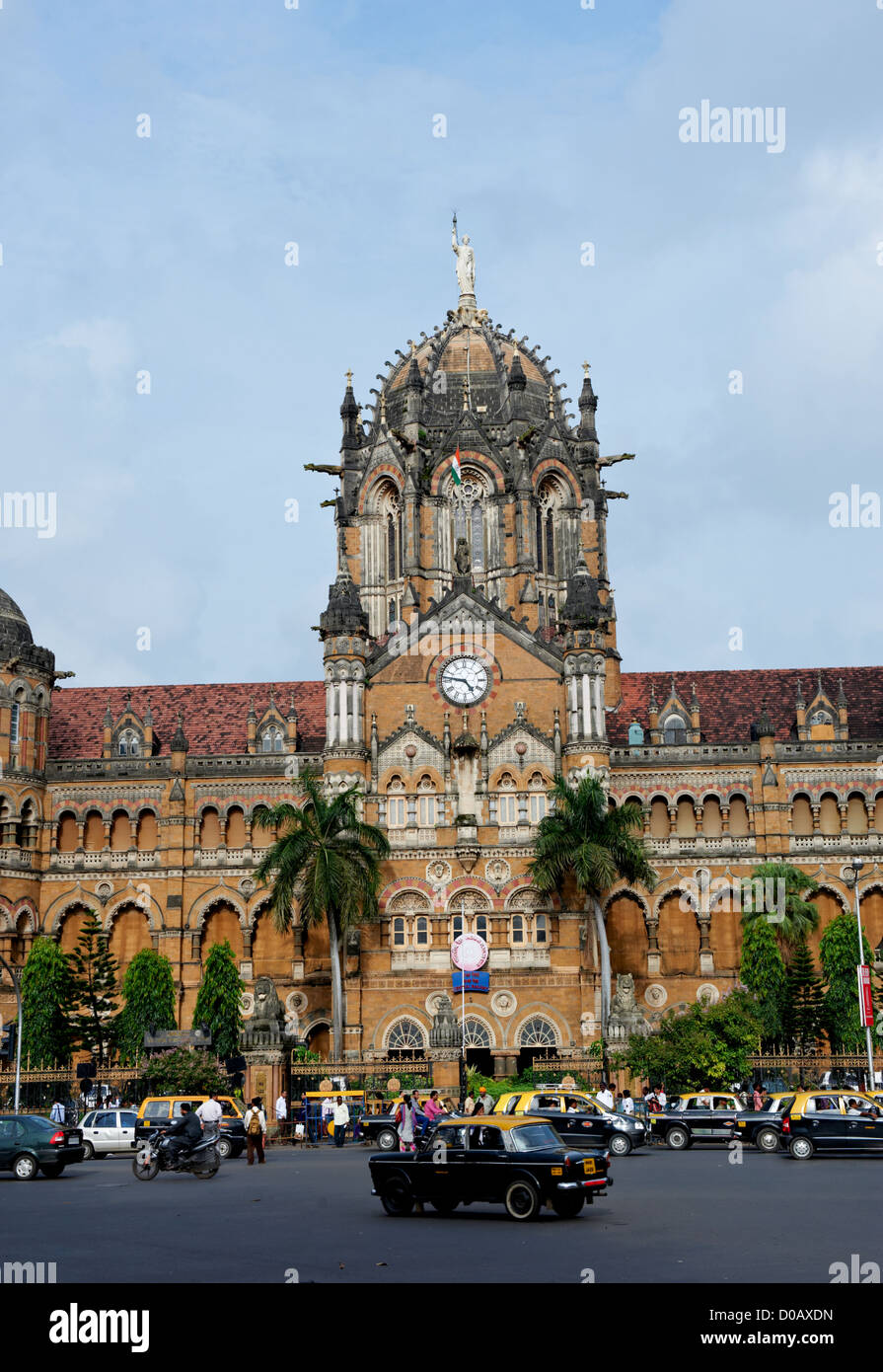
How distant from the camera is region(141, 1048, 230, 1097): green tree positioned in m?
53.3

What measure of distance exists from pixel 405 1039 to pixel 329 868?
9.59 meters

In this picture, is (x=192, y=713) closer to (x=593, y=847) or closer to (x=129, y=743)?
(x=129, y=743)

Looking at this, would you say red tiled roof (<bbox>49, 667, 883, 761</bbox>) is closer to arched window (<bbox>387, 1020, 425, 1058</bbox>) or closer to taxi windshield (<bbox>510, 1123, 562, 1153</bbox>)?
arched window (<bbox>387, 1020, 425, 1058</bbox>)

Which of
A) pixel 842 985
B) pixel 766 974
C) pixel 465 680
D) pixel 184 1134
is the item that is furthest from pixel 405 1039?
pixel 184 1134

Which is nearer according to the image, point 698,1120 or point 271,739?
point 698,1120

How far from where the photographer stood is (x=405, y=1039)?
6762cm

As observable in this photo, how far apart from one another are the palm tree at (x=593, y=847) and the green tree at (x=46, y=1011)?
67.6 ft

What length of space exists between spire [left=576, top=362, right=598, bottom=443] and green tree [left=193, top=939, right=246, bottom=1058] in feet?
120

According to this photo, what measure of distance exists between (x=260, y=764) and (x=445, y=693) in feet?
33.1

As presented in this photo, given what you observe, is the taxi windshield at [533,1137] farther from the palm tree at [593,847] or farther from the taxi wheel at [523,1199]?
the palm tree at [593,847]

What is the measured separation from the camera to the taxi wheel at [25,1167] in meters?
33.9

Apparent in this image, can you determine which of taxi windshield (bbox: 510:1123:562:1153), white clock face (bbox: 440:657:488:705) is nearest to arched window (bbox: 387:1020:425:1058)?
white clock face (bbox: 440:657:488:705)
